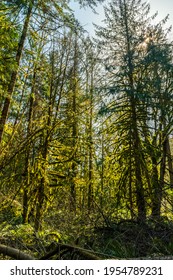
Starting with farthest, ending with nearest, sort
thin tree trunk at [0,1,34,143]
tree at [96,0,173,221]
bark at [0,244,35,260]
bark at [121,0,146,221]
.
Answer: tree at [96,0,173,221] → bark at [121,0,146,221] → thin tree trunk at [0,1,34,143] → bark at [0,244,35,260]

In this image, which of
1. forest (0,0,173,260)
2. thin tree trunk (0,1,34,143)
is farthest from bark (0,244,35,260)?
thin tree trunk (0,1,34,143)

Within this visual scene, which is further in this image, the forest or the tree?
the tree

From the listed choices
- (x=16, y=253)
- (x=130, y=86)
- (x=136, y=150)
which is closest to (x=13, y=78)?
(x=130, y=86)

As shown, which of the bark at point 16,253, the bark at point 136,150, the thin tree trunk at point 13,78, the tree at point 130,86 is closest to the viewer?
the bark at point 16,253

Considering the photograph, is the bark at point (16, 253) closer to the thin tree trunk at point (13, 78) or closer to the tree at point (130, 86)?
the thin tree trunk at point (13, 78)

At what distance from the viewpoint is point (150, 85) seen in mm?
7785

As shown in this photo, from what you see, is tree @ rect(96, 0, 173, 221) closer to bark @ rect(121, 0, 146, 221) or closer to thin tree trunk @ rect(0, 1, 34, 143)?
bark @ rect(121, 0, 146, 221)

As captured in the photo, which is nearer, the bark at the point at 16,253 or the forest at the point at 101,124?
the bark at the point at 16,253

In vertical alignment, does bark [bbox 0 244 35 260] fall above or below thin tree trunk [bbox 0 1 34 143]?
below

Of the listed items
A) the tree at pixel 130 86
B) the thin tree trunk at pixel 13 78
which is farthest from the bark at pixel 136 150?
the thin tree trunk at pixel 13 78

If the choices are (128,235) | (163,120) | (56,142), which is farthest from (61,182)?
(163,120)

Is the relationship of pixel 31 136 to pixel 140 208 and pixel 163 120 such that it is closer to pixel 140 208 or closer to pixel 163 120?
pixel 140 208

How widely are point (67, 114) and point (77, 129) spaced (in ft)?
8.69

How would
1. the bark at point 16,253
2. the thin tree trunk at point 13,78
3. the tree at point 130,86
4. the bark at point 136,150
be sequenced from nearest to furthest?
1. the bark at point 16,253
2. the thin tree trunk at point 13,78
3. the bark at point 136,150
4. the tree at point 130,86
